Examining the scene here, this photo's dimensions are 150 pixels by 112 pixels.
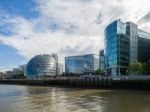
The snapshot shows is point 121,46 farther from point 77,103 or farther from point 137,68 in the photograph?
point 77,103

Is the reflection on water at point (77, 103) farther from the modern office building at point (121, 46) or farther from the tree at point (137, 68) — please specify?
the modern office building at point (121, 46)

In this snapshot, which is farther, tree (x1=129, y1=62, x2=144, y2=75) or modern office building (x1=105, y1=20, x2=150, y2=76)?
modern office building (x1=105, y1=20, x2=150, y2=76)

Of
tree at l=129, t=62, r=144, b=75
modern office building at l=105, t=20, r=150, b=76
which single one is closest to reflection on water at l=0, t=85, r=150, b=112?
tree at l=129, t=62, r=144, b=75

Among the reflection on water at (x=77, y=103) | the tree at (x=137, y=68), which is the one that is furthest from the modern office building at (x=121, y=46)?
the reflection on water at (x=77, y=103)

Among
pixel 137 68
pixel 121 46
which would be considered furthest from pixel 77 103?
pixel 121 46

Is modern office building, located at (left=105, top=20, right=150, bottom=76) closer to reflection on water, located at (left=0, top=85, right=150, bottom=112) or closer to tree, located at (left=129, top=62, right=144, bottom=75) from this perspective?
tree, located at (left=129, top=62, right=144, bottom=75)

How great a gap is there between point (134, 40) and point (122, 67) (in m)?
11.9

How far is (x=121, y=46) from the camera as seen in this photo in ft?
324

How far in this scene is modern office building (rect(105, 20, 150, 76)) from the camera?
9869cm

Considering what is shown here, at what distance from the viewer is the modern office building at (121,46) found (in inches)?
3885

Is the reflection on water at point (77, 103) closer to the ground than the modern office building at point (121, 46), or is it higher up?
closer to the ground

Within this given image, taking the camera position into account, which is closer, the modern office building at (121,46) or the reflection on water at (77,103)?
the reflection on water at (77,103)

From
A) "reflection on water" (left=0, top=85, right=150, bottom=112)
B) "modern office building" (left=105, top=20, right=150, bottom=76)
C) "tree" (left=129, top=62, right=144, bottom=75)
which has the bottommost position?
"reflection on water" (left=0, top=85, right=150, bottom=112)

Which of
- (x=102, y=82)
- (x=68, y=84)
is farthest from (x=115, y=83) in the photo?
(x=68, y=84)
